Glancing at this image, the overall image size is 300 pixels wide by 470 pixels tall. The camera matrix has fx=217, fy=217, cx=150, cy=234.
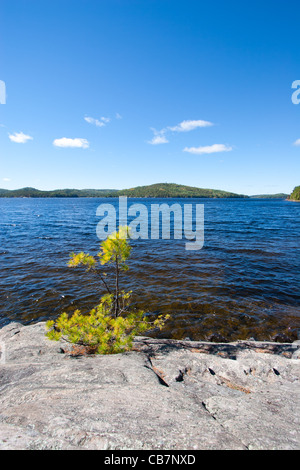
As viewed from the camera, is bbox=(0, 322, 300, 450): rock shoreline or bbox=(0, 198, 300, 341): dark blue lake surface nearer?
bbox=(0, 322, 300, 450): rock shoreline

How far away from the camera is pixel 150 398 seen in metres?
4.57

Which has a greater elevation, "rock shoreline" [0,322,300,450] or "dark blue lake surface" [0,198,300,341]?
"rock shoreline" [0,322,300,450]

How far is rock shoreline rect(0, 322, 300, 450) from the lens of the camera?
3.31m

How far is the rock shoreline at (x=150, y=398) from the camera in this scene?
3314 millimetres

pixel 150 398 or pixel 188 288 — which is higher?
pixel 150 398

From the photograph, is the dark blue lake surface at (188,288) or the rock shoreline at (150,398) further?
the dark blue lake surface at (188,288)

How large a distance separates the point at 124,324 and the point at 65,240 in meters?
25.9

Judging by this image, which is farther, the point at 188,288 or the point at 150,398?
the point at 188,288

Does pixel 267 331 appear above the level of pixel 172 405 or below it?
below

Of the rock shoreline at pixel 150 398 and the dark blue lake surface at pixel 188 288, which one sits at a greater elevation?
the rock shoreline at pixel 150 398
